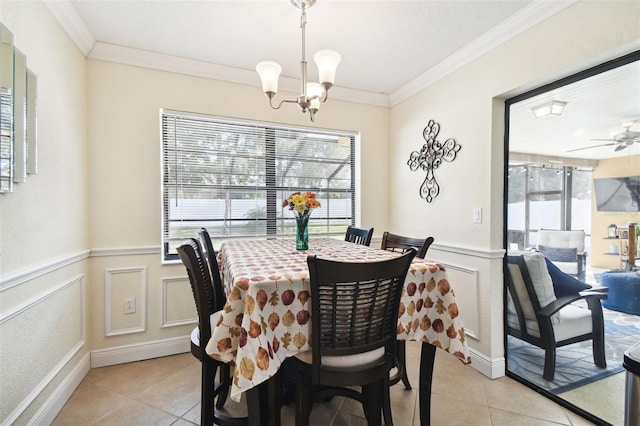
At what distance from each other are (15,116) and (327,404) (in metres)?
2.26

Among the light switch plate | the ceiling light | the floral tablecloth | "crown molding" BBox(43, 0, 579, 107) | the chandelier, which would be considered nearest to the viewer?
the floral tablecloth

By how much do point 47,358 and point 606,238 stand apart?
10.9 feet

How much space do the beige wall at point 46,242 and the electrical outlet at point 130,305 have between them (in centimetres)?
28

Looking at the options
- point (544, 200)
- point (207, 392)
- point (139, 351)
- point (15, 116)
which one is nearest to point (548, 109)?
point (544, 200)

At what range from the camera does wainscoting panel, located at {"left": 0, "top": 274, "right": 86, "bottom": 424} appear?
4.49 feet

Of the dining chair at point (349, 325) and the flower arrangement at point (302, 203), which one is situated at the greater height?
the flower arrangement at point (302, 203)

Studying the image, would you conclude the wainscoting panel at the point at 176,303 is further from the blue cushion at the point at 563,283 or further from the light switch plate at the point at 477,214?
the blue cushion at the point at 563,283

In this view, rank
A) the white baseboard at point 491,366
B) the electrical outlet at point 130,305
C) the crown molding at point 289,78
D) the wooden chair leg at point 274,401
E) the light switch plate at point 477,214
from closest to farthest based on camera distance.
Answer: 1. the wooden chair leg at point 274,401
2. the crown molding at point 289,78
3. the white baseboard at point 491,366
4. the light switch plate at point 477,214
5. the electrical outlet at point 130,305

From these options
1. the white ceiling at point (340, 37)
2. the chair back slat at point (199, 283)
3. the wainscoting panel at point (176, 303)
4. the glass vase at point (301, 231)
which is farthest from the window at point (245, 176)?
the chair back slat at point (199, 283)

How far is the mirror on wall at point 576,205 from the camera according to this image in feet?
5.32

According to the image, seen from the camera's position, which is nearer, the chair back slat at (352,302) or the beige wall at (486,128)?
the chair back slat at (352,302)

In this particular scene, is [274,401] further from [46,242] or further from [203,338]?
[46,242]

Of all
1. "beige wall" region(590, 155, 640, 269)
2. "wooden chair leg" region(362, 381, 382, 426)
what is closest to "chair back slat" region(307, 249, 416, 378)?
"wooden chair leg" region(362, 381, 382, 426)

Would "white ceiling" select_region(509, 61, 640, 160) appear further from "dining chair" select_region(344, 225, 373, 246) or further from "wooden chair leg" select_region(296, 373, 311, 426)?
"wooden chair leg" select_region(296, 373, 311, 426)
